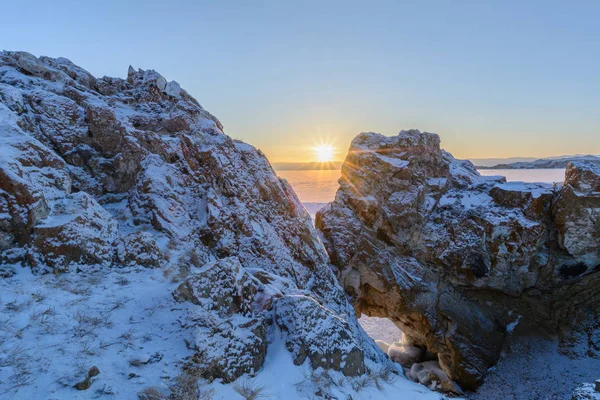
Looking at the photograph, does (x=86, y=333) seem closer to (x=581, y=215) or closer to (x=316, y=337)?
(x=316, y=337)

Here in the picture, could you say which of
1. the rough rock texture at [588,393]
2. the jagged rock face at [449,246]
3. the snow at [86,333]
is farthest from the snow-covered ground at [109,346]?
the jagged rock face at [449,246]

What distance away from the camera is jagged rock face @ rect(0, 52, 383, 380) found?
5.92 meters

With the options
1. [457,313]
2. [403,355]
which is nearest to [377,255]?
[457,313]

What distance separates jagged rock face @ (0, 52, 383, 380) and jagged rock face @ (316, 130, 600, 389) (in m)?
7.16

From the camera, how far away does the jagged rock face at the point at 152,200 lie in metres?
5.92

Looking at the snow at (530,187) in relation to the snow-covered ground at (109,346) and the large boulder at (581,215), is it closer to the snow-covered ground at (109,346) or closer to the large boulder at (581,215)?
the large boulder at (581,215)

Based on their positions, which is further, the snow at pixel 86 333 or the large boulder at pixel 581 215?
the large boulder at pixel 581 215

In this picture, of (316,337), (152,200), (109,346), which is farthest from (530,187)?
(109,346)

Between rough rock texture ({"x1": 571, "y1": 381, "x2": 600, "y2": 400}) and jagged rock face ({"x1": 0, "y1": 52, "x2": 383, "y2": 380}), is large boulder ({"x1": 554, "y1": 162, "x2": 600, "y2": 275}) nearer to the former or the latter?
rough rock texture ({"x1": 571, "y1": 381, "x2": 600, "y2": 400})

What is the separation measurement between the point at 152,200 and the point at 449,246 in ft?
53.6

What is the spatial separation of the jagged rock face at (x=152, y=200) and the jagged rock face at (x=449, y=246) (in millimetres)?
7162

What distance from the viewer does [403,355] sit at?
20.9 m

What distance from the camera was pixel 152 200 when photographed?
8617 mm

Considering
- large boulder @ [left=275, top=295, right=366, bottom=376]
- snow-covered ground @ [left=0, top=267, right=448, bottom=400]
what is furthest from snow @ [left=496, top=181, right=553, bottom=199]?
large boulder @ [left=275, top=295, right=366, bottom=376]
